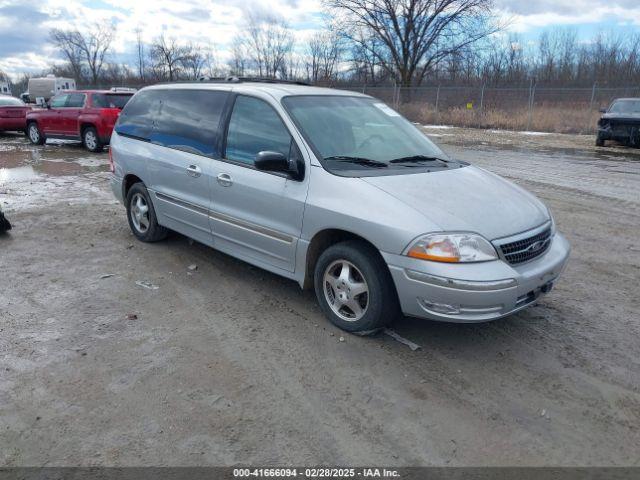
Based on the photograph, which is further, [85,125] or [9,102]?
[9,102]

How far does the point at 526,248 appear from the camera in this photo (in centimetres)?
356

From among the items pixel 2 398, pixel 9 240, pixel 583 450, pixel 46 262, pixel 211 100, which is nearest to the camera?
pixel 583 450

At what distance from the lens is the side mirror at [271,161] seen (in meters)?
3.89

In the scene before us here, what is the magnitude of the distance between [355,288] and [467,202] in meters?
1.01

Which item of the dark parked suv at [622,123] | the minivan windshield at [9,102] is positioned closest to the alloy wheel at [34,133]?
the minivan windshield at [9,102]

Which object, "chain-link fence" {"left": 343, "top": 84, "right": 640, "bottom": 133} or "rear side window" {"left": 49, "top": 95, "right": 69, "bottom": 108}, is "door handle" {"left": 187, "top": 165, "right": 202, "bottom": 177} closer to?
"rear side window" {"left": 49, "top": 95, "right": 69, "bottom": 108}

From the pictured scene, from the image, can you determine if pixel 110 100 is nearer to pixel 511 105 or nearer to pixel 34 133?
pixel 34 133

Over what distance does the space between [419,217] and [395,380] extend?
107cm

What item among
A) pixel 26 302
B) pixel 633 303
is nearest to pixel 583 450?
pixel 633 303

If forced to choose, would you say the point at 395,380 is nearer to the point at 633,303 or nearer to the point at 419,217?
the point at 419,217

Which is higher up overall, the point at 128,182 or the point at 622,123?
the point at 622,123

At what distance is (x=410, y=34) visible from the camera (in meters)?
42.9

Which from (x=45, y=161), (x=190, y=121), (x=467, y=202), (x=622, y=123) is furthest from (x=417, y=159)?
(x=622, y=123)

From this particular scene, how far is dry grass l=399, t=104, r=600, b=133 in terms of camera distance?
2489cm
